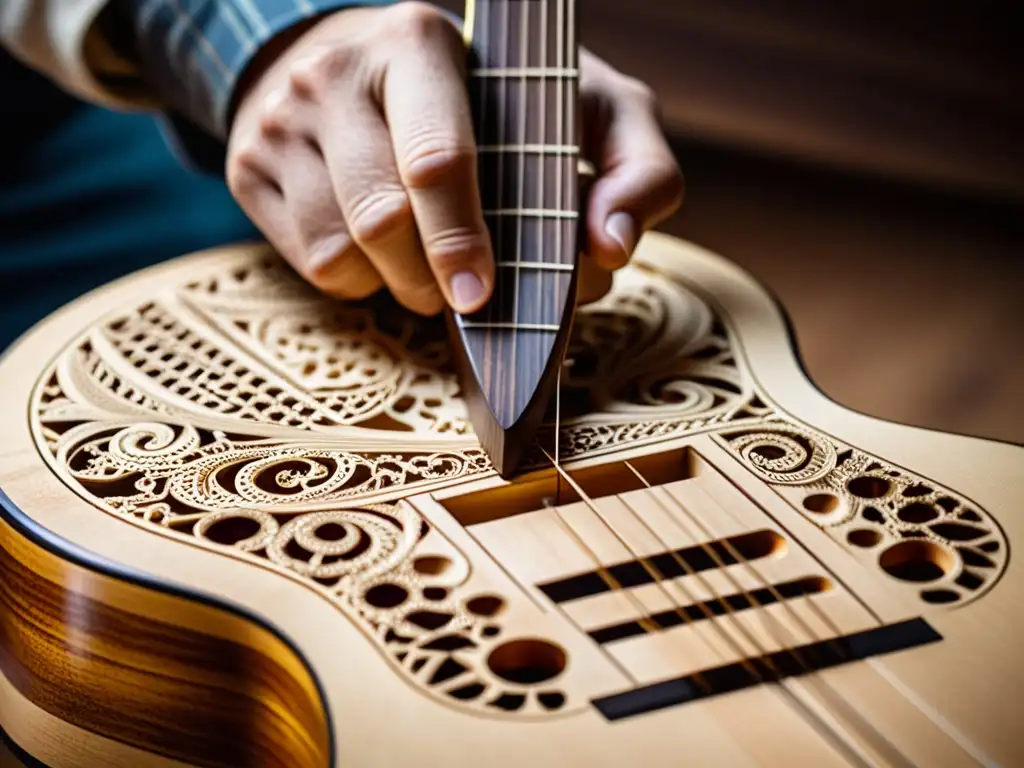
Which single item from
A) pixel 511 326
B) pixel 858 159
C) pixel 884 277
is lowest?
pixel 884 277

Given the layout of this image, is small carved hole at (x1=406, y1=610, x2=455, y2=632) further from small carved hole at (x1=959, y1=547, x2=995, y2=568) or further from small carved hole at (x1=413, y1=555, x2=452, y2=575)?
small carved hole at (x1=959, y1=547, x2=995, y2=568)

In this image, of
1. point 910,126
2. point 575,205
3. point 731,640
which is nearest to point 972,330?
point 910,126

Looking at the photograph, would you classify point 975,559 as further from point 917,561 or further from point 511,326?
point 511,326

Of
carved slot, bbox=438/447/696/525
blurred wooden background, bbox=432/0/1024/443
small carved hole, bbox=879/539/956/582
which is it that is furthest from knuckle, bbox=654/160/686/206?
blurred wooden background, bbox=432/0/1024/443

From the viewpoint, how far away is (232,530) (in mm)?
661

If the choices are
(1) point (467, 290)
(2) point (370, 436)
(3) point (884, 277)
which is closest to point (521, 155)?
(1) point (467, 290)

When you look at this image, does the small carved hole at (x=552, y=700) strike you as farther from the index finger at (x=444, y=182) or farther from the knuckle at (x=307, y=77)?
the knuckle at (x=307, y=77)

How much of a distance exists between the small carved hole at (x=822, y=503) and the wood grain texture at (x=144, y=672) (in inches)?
12.1

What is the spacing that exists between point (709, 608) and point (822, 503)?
13 centimetres

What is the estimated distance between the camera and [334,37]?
Answer: 88 centimetres

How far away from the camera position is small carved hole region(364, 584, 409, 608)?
0.61 m

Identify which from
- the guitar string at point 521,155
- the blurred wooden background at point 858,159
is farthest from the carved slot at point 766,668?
the blurred wooden background at point 858,159

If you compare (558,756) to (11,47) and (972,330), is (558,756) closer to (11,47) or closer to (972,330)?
(11,47)

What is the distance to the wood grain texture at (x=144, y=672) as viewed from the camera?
1.94ft
